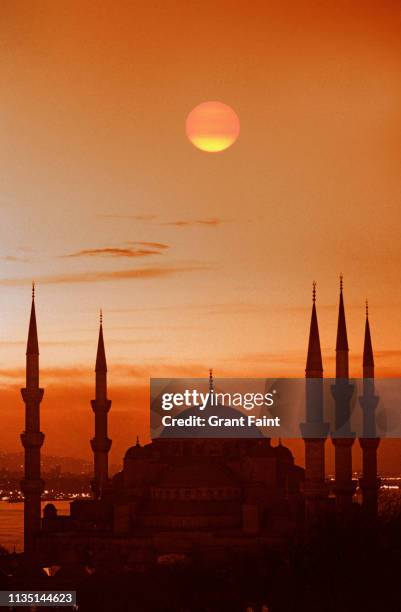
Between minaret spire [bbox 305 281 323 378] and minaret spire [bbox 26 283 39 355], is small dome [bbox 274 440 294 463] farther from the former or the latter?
minaret spire [bbox 26 283 39 355]

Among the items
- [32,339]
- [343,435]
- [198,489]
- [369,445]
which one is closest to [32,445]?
[32,339]

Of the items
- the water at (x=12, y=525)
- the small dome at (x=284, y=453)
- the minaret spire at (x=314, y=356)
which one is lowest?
the water at (x=12, y=525)

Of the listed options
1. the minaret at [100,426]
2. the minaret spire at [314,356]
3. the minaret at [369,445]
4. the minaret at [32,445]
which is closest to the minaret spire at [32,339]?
the minaret at [32,445]

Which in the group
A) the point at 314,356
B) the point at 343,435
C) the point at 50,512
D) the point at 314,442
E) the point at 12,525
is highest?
the point at 314,356

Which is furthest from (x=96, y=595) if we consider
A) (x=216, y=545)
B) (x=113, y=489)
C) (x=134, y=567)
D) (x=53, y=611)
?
(x=113, y=489)

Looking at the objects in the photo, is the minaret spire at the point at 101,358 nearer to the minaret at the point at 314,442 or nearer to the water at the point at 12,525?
the minaret at the point at 314,442

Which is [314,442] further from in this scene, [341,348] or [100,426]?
[100,426]
